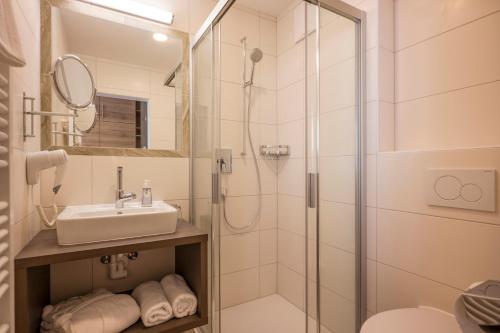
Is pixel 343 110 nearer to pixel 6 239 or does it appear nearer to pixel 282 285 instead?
pixel 282 285

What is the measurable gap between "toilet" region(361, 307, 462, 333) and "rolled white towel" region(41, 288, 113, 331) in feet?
4.14

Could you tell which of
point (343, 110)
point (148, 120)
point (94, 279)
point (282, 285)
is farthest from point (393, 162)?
point (94, 279)

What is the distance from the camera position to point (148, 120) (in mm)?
1666

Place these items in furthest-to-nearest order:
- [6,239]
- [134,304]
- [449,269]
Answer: [134,304], [449,269], [6,239]

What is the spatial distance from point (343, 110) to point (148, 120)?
1.21 meters

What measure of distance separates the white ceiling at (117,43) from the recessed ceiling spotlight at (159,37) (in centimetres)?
2

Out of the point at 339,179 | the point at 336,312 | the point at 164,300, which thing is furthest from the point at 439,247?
the point at 164,300

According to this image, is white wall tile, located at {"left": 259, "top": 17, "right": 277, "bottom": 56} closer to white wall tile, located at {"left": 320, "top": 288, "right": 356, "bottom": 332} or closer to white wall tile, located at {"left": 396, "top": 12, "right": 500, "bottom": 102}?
white wall tile, located at {"left": 396, "top": 12, "right": 500, "bottom": 102}

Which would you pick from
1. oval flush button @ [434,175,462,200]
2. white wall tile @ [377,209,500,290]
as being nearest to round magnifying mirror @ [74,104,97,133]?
white wall tile @ [377,209,500,290]

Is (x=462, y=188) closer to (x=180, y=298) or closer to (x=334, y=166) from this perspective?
(x=334, y=166)

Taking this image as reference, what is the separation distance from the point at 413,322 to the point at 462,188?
1.88 feet

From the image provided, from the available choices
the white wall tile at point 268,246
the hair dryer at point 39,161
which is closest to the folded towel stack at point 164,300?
the white wall tile at point 268,246

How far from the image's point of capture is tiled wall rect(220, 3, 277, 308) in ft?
5.51

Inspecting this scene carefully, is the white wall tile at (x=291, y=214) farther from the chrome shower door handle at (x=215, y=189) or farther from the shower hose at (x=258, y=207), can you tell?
the chrome shower door handle at (x=215, y=189)
